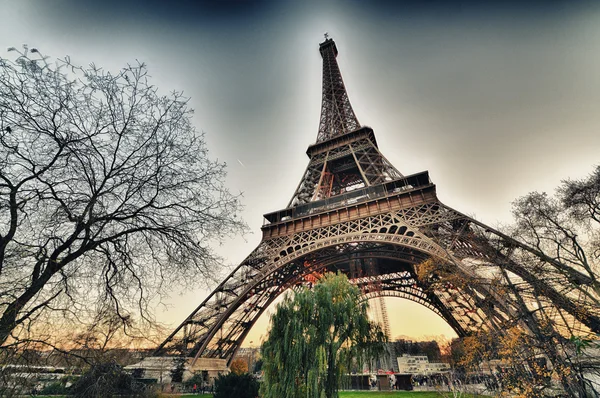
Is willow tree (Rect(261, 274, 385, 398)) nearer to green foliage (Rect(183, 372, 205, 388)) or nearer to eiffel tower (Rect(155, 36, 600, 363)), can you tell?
eiffel tower (Rect(155, 36, 600, 363))

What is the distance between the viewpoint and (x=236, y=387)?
10.7 metres

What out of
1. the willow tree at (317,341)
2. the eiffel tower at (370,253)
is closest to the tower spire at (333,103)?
the eiffel tower at (370,253)

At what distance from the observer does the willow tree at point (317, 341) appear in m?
8.02

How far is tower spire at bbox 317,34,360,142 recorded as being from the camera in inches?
1197

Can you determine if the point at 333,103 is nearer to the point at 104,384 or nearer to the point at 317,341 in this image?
the point at 317,341

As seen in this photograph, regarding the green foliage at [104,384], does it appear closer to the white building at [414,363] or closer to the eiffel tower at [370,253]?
the eiffel tower at [370,253]

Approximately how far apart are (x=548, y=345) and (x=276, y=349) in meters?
7.29

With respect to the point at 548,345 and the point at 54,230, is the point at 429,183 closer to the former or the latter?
the point at 548,345

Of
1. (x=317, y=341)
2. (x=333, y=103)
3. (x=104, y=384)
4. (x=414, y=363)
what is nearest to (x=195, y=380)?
(x=317, y=341)

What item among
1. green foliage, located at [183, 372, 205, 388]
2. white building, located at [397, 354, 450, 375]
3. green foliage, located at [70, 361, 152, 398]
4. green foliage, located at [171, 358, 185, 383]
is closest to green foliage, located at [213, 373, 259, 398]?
green foliage, located at [171, 358, 185, 383]

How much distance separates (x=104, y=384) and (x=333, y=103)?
33.5 metres

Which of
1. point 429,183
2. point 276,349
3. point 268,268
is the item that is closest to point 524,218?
point 429,183

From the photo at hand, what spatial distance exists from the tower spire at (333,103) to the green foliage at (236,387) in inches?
906

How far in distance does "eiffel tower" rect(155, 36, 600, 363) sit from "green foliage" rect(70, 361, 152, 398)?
32.7ft
